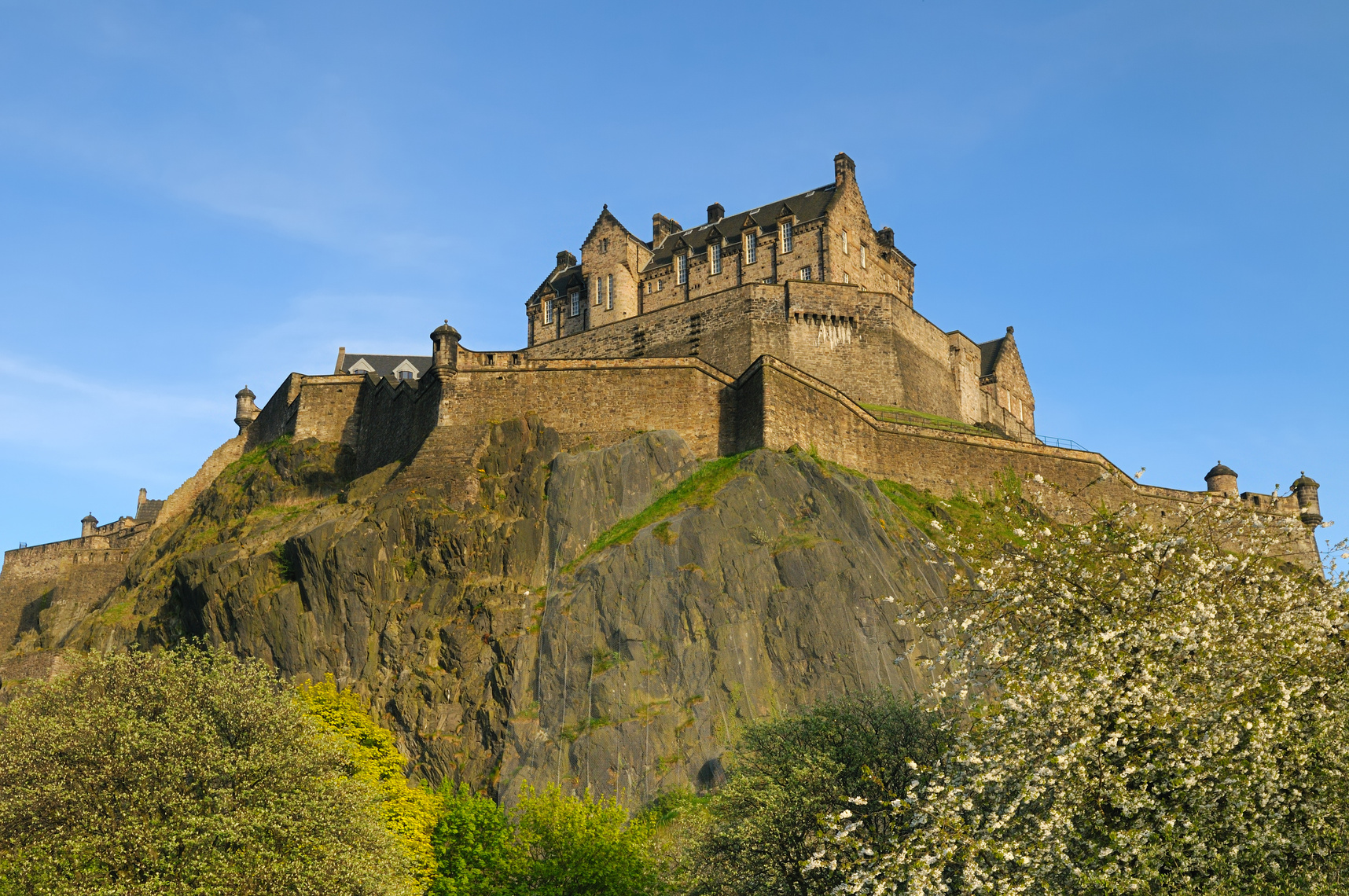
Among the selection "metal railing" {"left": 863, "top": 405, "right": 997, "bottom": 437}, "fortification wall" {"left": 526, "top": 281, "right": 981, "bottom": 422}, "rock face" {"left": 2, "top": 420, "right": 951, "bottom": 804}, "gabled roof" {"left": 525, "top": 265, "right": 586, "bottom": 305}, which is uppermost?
"gabled roof" {"left": 525, "top": 265, "right": 586, "bottom": 305}

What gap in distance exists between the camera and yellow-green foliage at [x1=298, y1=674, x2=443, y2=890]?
36.4 m

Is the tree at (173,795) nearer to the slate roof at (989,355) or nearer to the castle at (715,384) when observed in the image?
the castle at (715,384)

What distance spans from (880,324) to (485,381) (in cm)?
2080

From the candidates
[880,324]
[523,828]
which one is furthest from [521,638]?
[880,324]

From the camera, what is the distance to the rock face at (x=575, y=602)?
4184 cm

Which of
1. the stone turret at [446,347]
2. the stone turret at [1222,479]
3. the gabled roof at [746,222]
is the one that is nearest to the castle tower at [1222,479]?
the stone turret at [1222,479]

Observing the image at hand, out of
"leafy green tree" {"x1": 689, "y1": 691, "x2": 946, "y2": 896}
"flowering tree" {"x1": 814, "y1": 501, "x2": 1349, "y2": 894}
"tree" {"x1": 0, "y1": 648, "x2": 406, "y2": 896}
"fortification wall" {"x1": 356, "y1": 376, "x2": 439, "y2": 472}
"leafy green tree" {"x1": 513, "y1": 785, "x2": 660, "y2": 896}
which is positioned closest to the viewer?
"flowering tree" {"x1": 814, "y1": 501, "x2": 1349, "y2": 894}

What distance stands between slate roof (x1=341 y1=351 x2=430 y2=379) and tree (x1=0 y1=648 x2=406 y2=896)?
159 feet

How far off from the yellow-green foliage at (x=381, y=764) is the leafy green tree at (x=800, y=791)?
9056 millimetres

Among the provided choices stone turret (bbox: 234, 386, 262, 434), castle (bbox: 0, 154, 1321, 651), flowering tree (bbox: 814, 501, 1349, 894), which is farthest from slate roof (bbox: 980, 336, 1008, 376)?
flowering tree (bbox: 814, 501, 1349, 894)

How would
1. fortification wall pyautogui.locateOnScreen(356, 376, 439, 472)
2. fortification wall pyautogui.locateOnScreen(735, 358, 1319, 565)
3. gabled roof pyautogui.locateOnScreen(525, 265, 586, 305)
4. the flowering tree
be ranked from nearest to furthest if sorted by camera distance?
the flowering tree < fortification wall pyautogui.locateOnScreen(735, 358, 1319, 565) < fortification wall pyautogui.locateOnScreen(356, 376, 439, 472) < gabled roof pyautogui.locateOnScreen(525, 265, 586, 305)

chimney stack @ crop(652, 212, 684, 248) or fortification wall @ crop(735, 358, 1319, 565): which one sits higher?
chimney stack @ crop(652, 212, 684, 248)

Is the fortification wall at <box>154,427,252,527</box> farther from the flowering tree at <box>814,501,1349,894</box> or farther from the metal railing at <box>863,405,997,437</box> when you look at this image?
the flowering tree at <box>814,501,1349,894</box>

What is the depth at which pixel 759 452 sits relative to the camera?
166 ft
